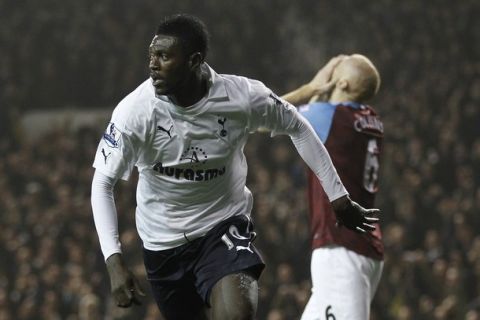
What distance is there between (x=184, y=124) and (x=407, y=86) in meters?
14.1

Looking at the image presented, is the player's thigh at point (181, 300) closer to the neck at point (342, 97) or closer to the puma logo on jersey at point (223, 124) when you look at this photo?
the puma logo on jersey at point (223, 124)

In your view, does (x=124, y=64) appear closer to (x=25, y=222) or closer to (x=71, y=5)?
(x=71, y=5)

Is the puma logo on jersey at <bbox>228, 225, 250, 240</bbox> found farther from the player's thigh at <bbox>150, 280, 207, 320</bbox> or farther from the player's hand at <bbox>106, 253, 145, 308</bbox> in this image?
the player's hand at <bbox>106, 253, 145, 308</bbox>

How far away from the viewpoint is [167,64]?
5297 mm

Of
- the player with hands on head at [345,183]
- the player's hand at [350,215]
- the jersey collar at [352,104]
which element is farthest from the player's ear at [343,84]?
the player's hand at [350,215]

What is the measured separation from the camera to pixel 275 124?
5637 mm

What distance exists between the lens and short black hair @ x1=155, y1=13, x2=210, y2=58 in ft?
17.5

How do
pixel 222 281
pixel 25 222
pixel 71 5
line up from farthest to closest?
pixel 71 5 → pixel 25 222 → pixel 222 281

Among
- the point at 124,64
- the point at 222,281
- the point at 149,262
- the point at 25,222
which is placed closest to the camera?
the point at 222,281

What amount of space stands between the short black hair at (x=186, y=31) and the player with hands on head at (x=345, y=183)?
1633 mm

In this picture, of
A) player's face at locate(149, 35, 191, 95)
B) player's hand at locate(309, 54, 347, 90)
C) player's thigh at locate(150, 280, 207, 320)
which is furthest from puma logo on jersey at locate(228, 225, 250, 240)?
player's hand at locate(309, 54, 347, 90)

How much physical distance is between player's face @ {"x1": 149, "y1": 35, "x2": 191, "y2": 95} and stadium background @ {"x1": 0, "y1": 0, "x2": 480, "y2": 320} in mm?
6539

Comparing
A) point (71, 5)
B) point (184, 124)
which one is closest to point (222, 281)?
point (184, 124)

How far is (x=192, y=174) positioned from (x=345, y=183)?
60.7 inches
